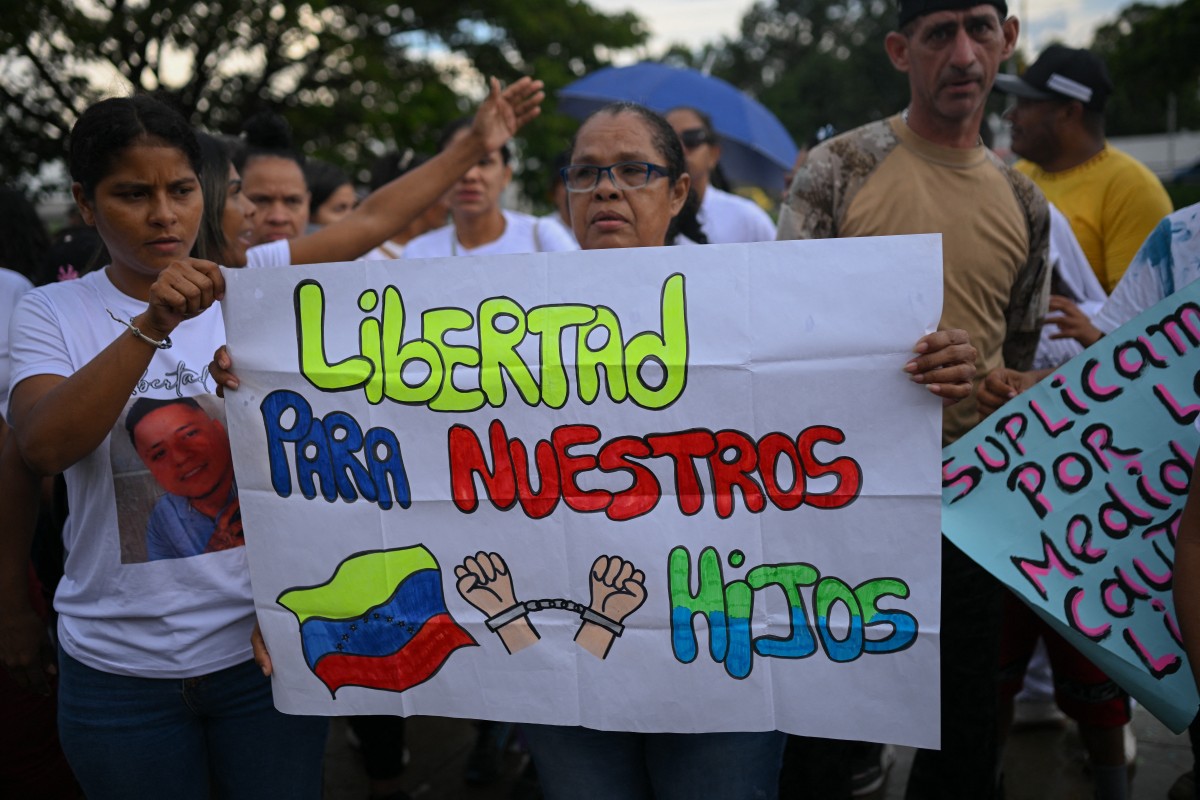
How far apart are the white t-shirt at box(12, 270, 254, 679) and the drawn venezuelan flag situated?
19 centimetres

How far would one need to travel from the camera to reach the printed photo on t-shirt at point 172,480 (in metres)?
2.03

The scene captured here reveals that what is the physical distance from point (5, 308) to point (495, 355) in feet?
5.27

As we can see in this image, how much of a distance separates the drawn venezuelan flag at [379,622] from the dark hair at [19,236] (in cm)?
209

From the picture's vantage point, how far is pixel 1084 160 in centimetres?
397

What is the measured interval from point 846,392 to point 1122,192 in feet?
8.17

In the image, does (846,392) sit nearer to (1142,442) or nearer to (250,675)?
(1142,442)

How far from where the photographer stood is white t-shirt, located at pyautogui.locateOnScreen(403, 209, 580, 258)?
4125 millimetres

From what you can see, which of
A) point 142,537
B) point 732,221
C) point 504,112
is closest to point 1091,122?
point 732,221

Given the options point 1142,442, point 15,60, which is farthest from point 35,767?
point 15,60

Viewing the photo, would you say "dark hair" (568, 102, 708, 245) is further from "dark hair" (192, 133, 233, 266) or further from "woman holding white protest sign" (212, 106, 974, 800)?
"dark hair" (192, 133, 233, 266)

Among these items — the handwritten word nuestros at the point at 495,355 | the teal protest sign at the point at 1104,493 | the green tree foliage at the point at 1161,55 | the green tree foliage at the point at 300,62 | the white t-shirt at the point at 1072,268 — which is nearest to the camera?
the handwritten word nuestros at the point at 495,355

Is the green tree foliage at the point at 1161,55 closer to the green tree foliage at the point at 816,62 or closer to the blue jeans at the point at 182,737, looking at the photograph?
the green tree foliage at the point at 816,62

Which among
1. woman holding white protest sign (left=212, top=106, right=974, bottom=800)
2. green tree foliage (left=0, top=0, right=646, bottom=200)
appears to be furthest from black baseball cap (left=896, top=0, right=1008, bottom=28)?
green tree foliage (left=0, top=0, right=646, bottom=200)

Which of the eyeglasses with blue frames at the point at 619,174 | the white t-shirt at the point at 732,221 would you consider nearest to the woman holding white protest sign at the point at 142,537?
the eyeglasses with blue frames at the point at 619,174
